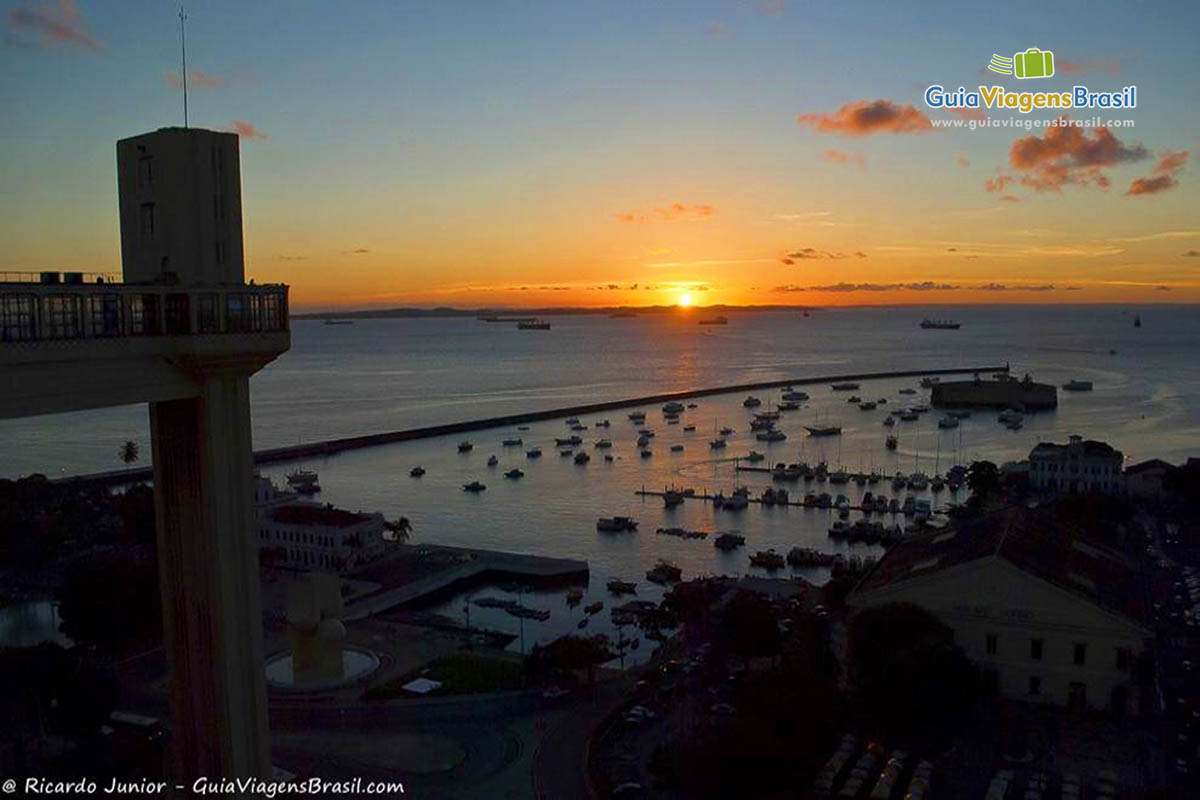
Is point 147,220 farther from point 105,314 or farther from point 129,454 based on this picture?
point 129,454

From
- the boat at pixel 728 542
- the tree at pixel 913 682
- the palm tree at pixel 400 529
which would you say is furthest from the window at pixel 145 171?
the boat at pixel 728 542

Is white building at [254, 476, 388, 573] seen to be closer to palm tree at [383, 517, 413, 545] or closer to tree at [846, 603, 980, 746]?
palm tree at [383, 517, 413, 545]

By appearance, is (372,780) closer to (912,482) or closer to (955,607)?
(955,607)

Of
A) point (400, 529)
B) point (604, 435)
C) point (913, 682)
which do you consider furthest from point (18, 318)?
point (604, 435)

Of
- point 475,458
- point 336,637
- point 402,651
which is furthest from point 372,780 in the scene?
point 475,458

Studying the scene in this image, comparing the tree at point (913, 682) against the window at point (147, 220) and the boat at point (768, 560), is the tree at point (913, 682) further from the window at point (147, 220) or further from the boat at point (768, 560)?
the boat at point (768, 560)

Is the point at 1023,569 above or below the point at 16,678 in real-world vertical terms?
above
